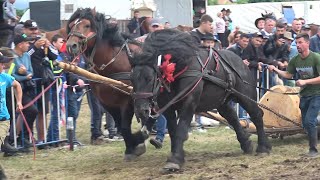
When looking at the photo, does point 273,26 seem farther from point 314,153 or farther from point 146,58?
point 146,58

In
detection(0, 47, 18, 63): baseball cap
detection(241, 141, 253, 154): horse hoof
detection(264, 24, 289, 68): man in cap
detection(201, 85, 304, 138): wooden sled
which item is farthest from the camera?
detection(264, 24, 289, 68): man in cap

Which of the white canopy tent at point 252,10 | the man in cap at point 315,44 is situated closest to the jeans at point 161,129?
→ the man in cap at point 315,44

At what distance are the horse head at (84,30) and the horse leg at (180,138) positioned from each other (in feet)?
5.62

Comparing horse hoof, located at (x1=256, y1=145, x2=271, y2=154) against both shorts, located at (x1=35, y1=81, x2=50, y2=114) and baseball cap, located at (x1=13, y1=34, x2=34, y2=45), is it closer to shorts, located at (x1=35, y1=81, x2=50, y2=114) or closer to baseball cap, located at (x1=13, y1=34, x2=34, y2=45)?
shorts, located at (x1=35, y1=81, x2=50, y2=114)

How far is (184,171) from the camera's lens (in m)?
8.46

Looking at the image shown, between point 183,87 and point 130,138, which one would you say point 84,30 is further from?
point 183,87

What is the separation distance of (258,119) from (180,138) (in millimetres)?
1888

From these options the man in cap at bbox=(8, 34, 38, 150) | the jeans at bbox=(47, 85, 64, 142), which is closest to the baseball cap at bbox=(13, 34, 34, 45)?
the man in cap at bbox=(8, 34, 38, 150)

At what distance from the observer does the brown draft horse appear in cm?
937

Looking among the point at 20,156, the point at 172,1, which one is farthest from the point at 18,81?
the point at 172,1

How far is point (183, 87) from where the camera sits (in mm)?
8648

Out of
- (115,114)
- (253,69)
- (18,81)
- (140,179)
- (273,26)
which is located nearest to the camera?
(140,179)

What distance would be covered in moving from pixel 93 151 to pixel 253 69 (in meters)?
3.88

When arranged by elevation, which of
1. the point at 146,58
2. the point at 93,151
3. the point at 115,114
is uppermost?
the point at 146,58
